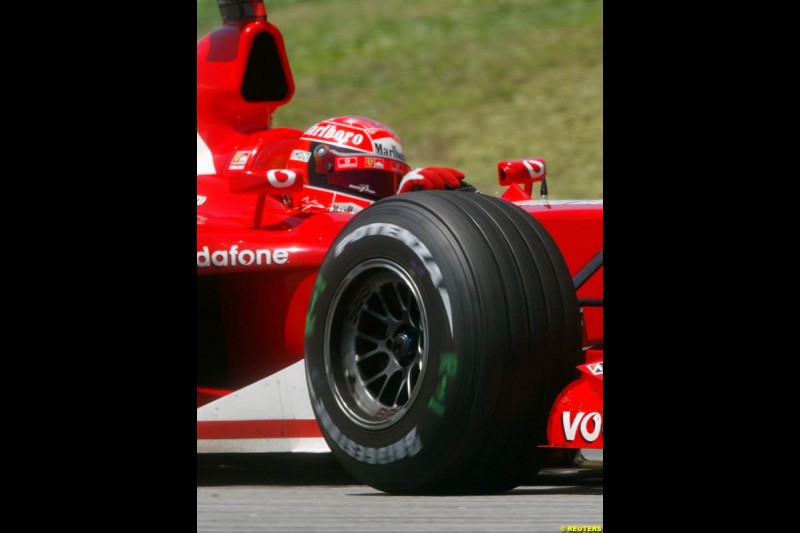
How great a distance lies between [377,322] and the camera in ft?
14.5

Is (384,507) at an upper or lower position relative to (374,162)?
lower

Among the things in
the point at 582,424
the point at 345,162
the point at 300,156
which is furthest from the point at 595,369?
the point at 300,156

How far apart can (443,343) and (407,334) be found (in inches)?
10.0

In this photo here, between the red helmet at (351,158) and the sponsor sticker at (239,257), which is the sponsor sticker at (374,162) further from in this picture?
the sponsor sticker at (239,257)

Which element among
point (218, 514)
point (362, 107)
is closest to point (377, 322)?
point (218, 514)

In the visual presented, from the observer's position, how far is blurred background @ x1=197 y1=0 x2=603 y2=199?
15117mm

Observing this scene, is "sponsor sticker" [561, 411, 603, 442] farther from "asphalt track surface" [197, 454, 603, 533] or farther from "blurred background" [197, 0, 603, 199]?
"blurred background" [197, 0, 603, 199]

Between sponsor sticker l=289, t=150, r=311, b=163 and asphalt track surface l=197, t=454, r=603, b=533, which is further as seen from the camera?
sponsor sticker l=289, t=150, r=311, b=163

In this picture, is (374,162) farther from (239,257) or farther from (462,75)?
(462,75)

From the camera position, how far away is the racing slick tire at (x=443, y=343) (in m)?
4.01

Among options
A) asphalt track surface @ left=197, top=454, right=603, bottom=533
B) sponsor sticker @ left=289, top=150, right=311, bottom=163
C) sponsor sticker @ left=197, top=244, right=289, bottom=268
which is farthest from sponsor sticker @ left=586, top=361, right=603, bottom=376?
sponsor sticker @ left=289, top=150, right=311, bottom=163

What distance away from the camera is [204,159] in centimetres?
622

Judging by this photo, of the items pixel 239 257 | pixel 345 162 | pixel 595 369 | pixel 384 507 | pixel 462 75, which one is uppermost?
pixel 462 75

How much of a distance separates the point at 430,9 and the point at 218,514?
14.6 m
